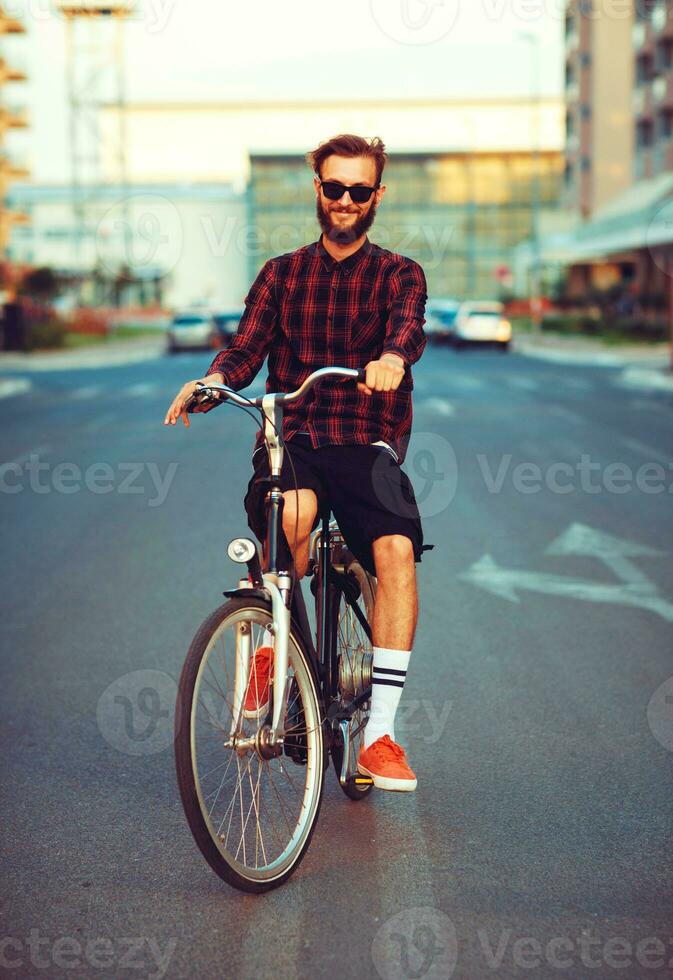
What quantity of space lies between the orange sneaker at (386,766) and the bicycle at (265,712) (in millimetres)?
43

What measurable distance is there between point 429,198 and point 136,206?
70.2 feet

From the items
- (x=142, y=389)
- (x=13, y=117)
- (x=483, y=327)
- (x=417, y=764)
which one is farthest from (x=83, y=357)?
(x=13, y=117)

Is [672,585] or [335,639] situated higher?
[335,639]

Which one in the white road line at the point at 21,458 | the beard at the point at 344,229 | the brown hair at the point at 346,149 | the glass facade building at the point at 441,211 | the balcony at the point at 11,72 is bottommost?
the white road line at the point at 21,458

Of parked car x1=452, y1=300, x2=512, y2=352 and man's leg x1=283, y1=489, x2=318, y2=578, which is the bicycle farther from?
parked car x1=452, y1=300, x2=512, y2=352

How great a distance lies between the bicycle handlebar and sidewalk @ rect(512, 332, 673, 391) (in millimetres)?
22361

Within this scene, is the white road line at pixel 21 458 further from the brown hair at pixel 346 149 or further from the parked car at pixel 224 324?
the parked car at pixel 224 324

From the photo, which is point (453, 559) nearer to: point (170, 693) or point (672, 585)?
point (672, 585)

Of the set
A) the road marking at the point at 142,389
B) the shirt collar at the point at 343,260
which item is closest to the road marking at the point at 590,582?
the shirt collar at the point at 343,260

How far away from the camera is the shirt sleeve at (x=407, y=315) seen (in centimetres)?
400

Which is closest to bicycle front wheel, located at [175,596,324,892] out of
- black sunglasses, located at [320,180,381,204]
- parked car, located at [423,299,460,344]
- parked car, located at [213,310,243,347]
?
black sunglasses, located at [320,180,381,204]

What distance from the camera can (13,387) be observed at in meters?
28.4

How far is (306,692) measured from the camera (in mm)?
3873

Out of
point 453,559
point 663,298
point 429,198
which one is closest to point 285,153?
point 429,198
